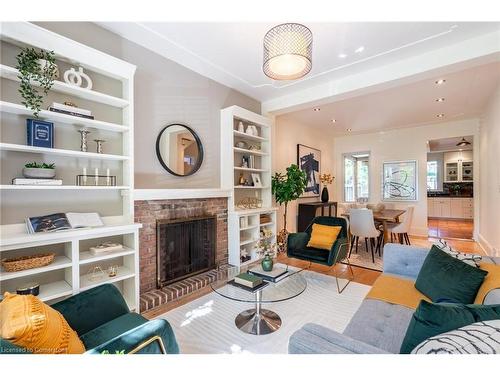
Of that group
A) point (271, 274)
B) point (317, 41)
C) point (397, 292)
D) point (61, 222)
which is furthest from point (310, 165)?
point (61, 222)

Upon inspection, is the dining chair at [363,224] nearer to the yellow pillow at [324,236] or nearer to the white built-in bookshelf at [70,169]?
the yellow pillow at [324,236]

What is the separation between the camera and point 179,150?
10.2 feet

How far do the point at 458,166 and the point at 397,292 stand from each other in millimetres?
9107

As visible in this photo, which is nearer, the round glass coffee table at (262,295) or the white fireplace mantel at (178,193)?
the round glass coffee table at (262,295)

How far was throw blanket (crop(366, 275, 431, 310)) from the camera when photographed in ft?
5.71

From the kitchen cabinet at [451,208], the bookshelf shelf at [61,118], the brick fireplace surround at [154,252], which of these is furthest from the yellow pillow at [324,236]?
the kitchen cabinet at [451,208]

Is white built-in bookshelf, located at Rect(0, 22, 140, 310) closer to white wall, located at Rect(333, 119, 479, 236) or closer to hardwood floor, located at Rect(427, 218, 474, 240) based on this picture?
white wall, located at Rect(333, 119, 479, 236)

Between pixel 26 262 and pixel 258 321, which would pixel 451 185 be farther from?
pixel 26 262

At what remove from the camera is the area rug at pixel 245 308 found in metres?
1.89

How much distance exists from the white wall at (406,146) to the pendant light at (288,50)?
5.33 meters

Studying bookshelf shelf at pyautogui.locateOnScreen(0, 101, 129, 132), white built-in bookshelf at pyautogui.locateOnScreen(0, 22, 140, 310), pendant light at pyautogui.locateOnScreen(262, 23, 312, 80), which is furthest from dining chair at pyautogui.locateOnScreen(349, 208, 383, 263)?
bookshelf shelf at pyautogui.locateOnScreen(0, 101, 129, 132)
